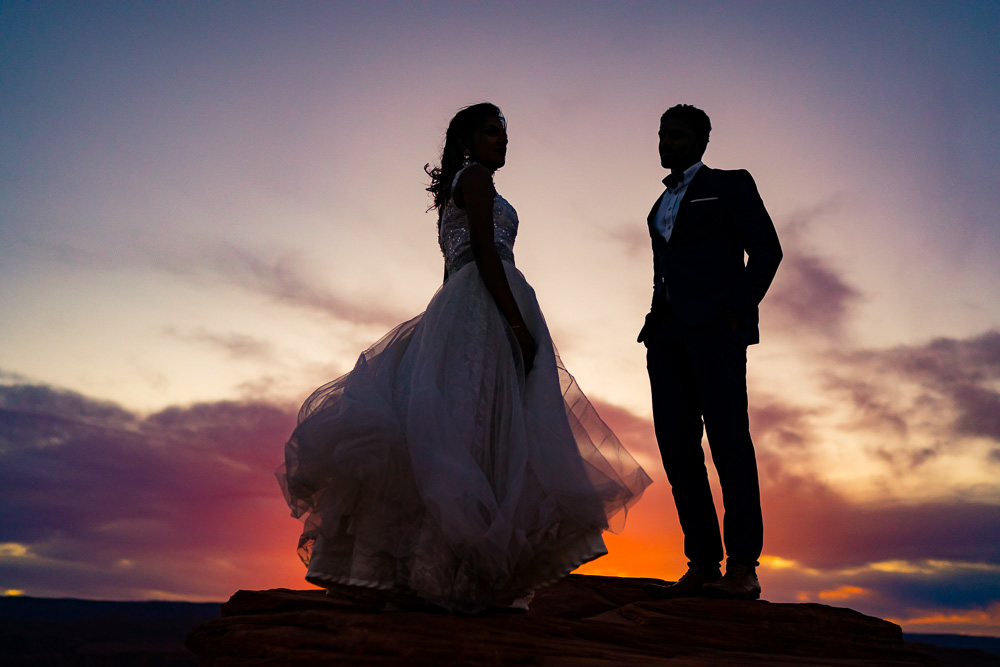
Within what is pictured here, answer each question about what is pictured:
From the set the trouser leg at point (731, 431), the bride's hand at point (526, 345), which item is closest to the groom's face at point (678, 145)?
the trouser leg at point (731, 431)

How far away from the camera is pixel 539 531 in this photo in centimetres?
320

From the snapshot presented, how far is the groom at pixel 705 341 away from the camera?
14.3 ft

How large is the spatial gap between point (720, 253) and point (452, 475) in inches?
101

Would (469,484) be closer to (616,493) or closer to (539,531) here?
(539,531)

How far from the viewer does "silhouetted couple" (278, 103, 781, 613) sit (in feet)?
10.2

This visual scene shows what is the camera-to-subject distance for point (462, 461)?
313 cm

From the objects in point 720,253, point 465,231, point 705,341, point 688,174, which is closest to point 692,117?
point 688,174

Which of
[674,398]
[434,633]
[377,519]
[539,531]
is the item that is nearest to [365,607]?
[377,519]

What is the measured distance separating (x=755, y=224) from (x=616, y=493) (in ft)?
7.16

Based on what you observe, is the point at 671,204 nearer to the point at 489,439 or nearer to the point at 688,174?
the point at 688,174

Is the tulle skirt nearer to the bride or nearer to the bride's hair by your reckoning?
the bride

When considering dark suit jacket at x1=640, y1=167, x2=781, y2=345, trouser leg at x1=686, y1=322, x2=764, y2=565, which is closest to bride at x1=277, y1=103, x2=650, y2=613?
trouser leg at x1=686, y1=322, x2=764, y2=565

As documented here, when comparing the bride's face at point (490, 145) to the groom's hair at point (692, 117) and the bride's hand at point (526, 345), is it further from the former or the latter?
the groom's hair at point (692, 117)

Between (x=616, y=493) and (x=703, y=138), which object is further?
(x=703, y=138)
